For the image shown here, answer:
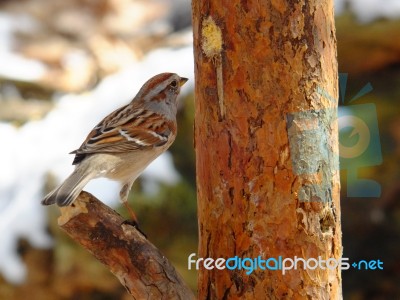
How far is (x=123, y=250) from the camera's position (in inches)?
111

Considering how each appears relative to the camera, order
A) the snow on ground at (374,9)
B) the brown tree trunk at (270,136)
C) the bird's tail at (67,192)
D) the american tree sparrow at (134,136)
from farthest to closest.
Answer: the snow on ground at (374,9)
the american tree sparrow at (134,136)
the bird's tail at (67,192)
the brown tree trunk at (270,136)

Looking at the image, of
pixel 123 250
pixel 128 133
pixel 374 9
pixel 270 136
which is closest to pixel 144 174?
pixel 128 133

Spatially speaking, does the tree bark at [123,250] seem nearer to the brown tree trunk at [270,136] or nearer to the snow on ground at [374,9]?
the brown tree trunk at [270,136]

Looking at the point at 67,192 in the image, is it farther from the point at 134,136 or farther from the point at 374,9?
the point at 374,9

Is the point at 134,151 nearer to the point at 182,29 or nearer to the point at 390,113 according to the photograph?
the point at 390,113

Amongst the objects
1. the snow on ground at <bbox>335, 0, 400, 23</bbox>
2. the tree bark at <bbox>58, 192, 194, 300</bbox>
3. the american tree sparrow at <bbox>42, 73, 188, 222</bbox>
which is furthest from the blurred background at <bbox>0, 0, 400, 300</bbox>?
the tree bark at <bbox>58, 192, 194, 300</bbox>

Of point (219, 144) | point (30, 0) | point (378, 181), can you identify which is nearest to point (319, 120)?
point (219, 144)

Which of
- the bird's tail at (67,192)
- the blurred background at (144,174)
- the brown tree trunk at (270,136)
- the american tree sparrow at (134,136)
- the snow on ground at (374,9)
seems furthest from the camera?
the snow on ground at (374,9)

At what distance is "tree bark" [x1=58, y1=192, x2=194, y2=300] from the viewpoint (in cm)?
281

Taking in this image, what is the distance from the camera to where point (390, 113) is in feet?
17.2

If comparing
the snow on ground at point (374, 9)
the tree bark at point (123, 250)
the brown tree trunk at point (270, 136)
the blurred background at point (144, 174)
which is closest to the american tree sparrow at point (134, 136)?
the tree bark at point (123, 250)

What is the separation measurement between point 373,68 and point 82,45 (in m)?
2.59

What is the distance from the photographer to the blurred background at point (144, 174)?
15.9ft

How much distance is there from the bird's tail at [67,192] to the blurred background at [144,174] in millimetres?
1243
